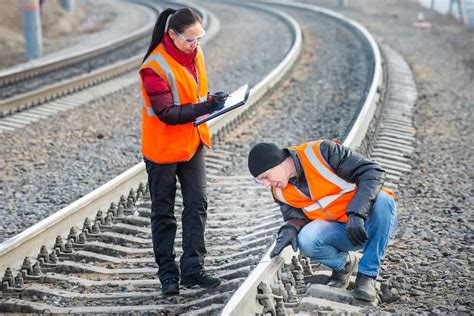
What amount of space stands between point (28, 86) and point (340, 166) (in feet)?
31.9

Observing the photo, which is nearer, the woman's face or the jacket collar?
the woman's face

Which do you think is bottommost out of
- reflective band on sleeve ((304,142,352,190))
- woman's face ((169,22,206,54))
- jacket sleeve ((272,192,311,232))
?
jacket sleeve ((272,192,311,232))

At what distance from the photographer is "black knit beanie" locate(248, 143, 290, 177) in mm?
5160

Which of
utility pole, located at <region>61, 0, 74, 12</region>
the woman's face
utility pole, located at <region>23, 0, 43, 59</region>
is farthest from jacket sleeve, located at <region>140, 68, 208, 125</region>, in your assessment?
utility pole, located at <region>61, 0, 74, 12</region>

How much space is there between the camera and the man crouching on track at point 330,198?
516 centimetres

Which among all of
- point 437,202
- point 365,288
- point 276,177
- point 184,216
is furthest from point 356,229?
point 437,202

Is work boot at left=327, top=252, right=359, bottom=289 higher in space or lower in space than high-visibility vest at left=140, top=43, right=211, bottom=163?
lower

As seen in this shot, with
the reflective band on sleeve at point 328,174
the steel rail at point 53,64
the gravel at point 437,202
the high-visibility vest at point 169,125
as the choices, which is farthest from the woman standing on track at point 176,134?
the steel rail at point 53,64

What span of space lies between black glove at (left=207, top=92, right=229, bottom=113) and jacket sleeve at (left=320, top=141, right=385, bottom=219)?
709mm

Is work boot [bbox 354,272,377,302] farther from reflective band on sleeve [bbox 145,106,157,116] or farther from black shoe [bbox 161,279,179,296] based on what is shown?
reflective band on sleeve [bbox 145,106,157,116]

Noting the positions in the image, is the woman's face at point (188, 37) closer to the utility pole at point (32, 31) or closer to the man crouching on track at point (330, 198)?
the man crouching on track at point (330, 198)

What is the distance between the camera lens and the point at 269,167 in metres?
5.16

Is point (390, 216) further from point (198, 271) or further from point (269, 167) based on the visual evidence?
point (198, 271)

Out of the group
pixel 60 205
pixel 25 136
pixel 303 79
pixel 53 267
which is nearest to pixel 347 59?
pixel 303 79
